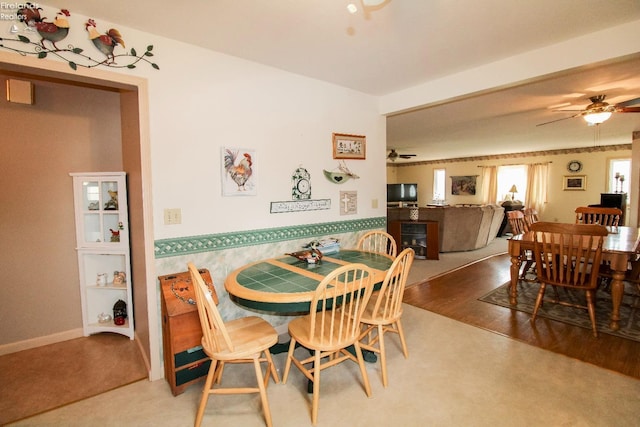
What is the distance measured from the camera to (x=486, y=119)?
477 cm

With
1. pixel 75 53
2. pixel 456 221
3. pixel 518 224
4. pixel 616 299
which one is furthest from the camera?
pixel 456 221

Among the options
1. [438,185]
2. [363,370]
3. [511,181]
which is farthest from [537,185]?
[363,370]

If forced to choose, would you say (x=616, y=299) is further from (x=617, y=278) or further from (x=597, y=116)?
(x=597, y=116)

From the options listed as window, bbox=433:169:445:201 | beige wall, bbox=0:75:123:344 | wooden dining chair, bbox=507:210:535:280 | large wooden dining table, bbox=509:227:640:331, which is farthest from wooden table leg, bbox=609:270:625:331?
window, bbox=433:169:445:201

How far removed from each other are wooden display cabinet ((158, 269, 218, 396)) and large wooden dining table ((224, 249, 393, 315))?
0.98 ft

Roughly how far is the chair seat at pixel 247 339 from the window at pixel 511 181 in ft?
31.5

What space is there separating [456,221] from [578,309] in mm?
2777

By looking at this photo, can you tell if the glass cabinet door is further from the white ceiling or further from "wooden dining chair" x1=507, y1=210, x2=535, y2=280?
"wooden dining chair" x1=507, y1=210, x2=535, y2=280

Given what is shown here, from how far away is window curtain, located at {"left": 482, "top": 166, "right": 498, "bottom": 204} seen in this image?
954cm

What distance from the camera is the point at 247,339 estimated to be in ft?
5.68

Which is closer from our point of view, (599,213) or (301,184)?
(301,184)

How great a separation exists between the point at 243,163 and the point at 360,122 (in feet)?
4.86

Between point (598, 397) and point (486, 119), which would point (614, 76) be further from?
point (598, 397)

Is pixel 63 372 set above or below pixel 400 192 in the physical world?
below
